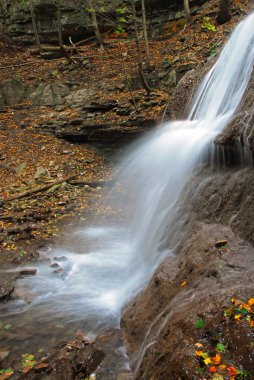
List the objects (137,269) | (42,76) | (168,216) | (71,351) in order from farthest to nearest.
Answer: (42,76)
(168,216)
(137,269)
(71,351)

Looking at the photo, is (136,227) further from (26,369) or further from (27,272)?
(26,369)

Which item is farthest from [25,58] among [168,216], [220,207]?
[220,207]

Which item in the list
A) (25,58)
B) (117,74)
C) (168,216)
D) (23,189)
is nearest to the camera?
(168,216)

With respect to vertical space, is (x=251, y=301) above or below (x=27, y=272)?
above

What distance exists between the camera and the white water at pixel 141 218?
5.07 m

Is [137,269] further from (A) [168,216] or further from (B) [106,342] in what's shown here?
(B) [106,342]

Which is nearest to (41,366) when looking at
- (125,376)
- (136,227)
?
(125,376)

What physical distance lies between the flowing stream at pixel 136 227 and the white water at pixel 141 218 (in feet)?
0.05

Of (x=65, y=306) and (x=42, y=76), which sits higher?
(x=42, y=76)

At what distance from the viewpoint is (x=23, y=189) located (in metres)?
9.79

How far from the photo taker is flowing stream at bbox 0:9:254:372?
4.89 meters

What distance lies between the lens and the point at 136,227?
7.37 metres

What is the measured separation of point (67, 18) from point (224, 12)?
985cm

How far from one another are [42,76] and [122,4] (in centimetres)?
720
